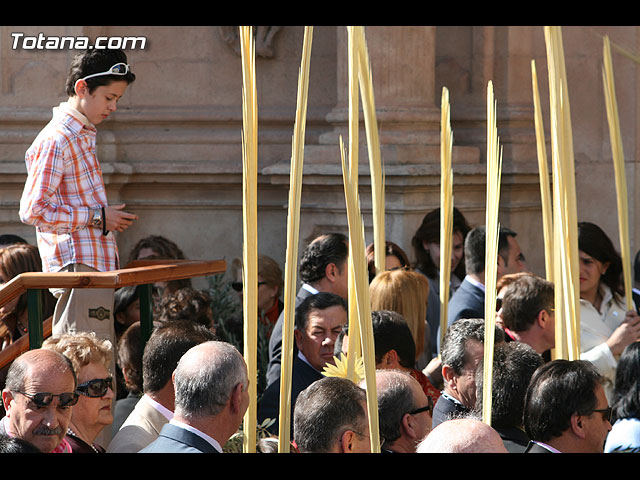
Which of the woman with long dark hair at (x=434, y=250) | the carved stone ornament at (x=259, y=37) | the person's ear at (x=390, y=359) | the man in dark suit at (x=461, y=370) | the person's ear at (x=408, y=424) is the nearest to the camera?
the person's ear at (x=408, y=424)

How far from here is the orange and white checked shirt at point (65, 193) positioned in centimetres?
371

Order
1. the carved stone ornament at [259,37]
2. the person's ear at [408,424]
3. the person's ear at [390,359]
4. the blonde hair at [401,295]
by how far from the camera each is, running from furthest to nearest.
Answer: the carved stone ornament at [259,37], the blonde hair at [401,295], the person's ear at [390,359], the person's ear at [408,424]

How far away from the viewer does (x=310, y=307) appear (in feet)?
13.2

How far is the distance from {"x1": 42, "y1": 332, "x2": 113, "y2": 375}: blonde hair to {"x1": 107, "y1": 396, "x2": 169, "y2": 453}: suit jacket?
0.18 metres

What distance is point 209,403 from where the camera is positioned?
2.52m

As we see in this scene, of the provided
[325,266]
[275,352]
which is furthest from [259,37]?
[275,352]

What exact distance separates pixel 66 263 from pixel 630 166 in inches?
195

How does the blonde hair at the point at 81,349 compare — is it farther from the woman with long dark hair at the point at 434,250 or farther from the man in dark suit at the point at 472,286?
the woman with long dark hair at the point at 434,250

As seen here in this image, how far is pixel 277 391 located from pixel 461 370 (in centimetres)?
74

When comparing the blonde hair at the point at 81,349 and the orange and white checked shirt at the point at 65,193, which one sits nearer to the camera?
the blonde hair at the point at 81,349

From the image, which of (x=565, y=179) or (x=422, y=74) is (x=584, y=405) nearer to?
(x=565, y=179)

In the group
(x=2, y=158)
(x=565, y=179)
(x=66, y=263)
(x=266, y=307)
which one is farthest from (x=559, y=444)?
(x=2, y=158)

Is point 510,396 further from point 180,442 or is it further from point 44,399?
point 44,399

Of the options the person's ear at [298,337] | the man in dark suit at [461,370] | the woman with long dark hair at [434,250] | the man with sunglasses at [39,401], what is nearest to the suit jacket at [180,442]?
the man with sunglasses at [39,401]
